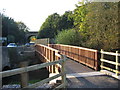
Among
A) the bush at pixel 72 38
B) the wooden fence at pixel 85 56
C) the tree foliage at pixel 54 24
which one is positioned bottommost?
the wooden fence at pixel 85 56

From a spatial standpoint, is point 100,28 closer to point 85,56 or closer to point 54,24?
point 85,56

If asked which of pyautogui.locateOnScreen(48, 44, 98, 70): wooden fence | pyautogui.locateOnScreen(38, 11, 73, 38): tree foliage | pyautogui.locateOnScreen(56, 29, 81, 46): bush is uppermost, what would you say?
pyautogui.locateOnScreen(38, 11, 73, 38): tree foliage

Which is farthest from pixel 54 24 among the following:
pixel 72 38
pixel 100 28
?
pixel 100 28

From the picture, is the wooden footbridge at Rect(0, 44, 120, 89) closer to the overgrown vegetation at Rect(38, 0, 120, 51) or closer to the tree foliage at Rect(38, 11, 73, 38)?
the overgrown vegetation at Rect(38, 0, 120, 51)

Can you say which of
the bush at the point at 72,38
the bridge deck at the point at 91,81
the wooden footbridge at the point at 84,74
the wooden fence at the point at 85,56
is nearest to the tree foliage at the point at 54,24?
the bush at the point at 72,38

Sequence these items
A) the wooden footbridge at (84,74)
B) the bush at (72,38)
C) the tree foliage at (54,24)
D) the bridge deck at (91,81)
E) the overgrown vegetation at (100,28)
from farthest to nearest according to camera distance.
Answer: the tree foliage at (54,24) → the bush at (72,38) → the overgrown vegetation at (100,28) → the bridge deck at (91,81) → the wooden footbridge at (84,74)

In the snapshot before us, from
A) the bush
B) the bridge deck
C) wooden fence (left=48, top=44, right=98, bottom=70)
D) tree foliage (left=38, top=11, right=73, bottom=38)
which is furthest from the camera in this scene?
tree foliage (left=38, top=11, right=73, bottom=38)

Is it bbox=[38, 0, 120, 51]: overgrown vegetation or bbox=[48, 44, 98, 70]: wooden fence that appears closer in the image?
bbox=[48, 44, 98, 70]: wooden fence

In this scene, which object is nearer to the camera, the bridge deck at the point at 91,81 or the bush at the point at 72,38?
the bridge deck at the point at 91,81

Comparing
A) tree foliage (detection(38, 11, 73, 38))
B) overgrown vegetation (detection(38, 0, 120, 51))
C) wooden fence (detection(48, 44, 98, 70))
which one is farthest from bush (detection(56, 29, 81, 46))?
tree foliage (detection(38, 11, 73, 38))

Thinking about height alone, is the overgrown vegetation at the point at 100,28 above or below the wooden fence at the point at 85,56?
above

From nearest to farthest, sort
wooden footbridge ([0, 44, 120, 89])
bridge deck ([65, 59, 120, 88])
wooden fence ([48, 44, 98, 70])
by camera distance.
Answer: wooden footbridge ([0, 44, 120, 89])
bridge deck ([65, 59, 120, 88])
wooden fence ([48, 44, 98, 70])

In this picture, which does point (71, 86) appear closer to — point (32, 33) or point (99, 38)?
point (99, 38)

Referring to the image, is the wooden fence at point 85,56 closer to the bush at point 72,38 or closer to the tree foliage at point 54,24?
the bush at point 72,38
